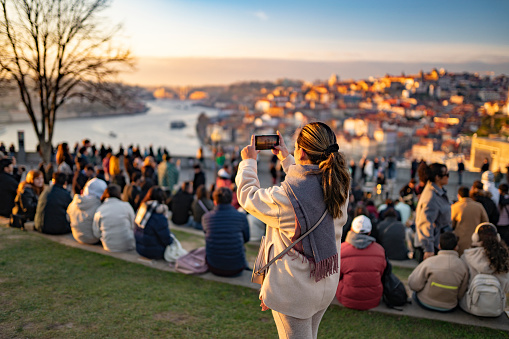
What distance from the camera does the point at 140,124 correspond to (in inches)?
3789

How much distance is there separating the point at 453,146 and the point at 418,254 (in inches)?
2989

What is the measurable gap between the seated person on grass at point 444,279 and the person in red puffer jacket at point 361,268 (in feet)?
1.21

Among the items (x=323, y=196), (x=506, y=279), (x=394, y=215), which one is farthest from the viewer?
(x=394, y=215)

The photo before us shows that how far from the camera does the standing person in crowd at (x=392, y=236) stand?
493cm

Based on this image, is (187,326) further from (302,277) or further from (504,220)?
(504,220)

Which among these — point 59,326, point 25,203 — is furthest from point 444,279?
point 25,203

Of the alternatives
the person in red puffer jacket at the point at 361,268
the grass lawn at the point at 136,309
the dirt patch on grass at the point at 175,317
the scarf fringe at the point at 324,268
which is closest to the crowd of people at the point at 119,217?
the grass lawn at the point at 136,309

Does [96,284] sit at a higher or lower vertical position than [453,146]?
higher

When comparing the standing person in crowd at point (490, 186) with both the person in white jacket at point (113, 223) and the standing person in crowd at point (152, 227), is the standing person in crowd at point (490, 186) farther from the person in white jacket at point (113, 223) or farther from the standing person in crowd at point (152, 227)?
the person in white jacket at point (113, 223)

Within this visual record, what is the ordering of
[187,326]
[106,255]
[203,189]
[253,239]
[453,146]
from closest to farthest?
[187,326], [106,255], [253,239], [203,189], [453,146]

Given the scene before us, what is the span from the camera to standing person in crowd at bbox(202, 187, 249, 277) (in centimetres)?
380

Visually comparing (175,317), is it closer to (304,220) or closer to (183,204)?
(304,220)

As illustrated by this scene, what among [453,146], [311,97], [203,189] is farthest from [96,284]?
[311,97]

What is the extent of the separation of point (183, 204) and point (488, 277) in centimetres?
435
